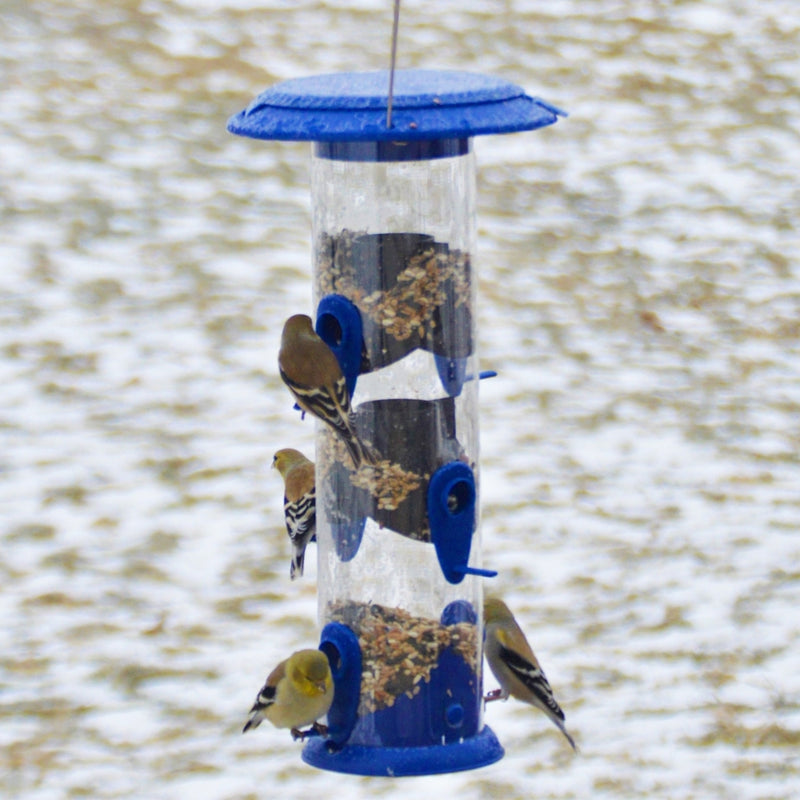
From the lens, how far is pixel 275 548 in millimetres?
8836

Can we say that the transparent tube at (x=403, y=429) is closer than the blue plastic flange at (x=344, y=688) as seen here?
Yes

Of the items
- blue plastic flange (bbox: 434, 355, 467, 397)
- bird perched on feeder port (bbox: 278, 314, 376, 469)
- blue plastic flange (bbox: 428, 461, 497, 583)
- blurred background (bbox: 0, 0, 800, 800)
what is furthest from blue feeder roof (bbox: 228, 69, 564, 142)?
blurred background (bbox: 0, 0, 800, 800)

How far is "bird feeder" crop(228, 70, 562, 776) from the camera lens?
4039 mm

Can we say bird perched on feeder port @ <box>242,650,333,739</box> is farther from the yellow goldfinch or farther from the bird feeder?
the yellow goldfinch

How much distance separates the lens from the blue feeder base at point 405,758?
13.1 ft

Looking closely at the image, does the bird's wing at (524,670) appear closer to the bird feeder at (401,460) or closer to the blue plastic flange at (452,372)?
the bird feeder at (401,460)

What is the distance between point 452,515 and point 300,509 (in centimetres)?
74

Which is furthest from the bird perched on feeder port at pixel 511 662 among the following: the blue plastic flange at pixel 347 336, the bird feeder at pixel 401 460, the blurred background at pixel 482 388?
the blurred background at pixel 482 388

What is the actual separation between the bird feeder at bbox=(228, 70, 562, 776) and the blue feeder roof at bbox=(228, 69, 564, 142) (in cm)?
17

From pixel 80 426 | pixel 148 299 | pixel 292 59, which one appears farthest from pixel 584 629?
pixel 292 59

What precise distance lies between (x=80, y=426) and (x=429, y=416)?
620 centimetres

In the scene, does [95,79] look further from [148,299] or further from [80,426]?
[80,426]

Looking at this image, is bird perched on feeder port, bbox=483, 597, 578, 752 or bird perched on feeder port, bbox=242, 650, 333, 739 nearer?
bird perched on feeder port, bbox=242, 650, 333, 739

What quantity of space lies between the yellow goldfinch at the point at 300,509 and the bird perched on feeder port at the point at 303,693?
589mm
